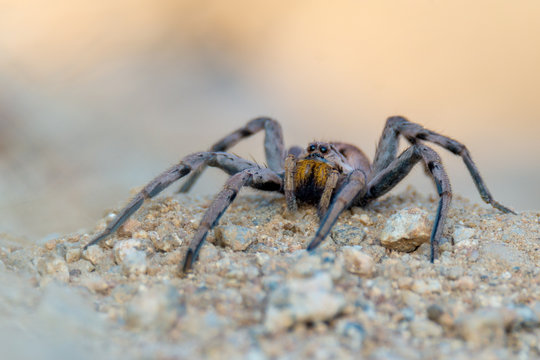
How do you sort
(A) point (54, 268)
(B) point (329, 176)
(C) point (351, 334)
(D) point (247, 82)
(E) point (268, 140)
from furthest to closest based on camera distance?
(D) point (247, 82) → (E) point (268, 140) → (B) point (329, 176) → (A) point (54, 268) → (C) point (351, 334)

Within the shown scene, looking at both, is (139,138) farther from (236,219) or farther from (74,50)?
(236,219)

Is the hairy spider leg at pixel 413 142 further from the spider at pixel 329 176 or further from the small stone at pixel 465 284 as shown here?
the small stone at pixel 465 284

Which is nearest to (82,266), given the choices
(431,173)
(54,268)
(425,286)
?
(54,268)

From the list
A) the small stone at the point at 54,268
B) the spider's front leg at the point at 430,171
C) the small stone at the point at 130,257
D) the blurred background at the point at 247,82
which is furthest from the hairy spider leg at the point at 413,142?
the blurred background at the point at 247,82

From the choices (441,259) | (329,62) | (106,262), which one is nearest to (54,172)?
(106,262)

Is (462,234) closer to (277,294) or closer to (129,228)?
(277,294)
